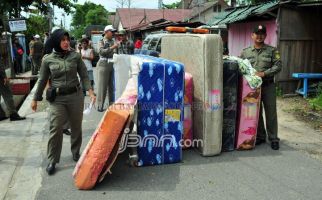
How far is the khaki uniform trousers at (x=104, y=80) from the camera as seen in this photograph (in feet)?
28.5

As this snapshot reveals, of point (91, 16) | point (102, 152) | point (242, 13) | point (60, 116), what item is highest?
point (91, 16)

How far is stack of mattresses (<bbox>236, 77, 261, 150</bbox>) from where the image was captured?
5.61 metres

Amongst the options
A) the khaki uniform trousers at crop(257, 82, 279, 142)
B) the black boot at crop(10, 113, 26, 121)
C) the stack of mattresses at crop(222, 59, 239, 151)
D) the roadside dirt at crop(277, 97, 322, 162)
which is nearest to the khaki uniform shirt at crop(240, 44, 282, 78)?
the khaki uniform trousers at crop(257, 82, 279, 142)

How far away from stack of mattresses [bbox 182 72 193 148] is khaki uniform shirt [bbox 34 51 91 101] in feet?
5.30

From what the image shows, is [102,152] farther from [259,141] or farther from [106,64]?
[106,64]

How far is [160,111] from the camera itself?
505cm

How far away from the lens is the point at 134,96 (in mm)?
4918

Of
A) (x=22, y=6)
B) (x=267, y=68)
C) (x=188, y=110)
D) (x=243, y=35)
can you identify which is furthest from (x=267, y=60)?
(x=22, y=6)

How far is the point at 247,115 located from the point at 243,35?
342 inches

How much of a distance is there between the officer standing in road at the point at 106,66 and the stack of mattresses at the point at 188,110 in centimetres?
329

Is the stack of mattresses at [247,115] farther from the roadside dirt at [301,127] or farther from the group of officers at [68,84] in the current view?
the roadside dirt at [301,127]

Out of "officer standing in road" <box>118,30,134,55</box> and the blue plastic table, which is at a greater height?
"officer standing in road" <box>118,30,134,55</box>

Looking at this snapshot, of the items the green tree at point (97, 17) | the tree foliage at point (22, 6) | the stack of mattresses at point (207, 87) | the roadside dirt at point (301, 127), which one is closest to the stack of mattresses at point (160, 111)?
the stack of mattresses at point (207, 87)

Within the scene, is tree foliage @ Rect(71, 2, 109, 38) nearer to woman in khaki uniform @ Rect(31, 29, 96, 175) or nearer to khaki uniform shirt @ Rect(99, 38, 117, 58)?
khaki uniform shirt @ Rect(99, 38, 117, 58)
